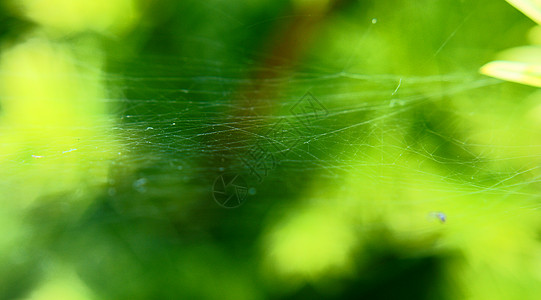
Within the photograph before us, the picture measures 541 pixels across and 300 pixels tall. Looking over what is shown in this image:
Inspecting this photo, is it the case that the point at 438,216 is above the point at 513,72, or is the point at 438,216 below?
below

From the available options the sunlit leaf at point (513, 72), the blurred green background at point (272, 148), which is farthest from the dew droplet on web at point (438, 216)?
the sunlit leaf at point (513, 72)

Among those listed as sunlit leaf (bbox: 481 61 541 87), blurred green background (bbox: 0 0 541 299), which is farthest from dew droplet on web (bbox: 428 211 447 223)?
sunlit leaf (bbox: 481 61 541 87)

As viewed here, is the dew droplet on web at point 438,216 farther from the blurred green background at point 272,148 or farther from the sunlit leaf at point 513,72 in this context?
the sunlit leaf at point 513,72

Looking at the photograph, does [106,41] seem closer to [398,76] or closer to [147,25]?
[147,25]

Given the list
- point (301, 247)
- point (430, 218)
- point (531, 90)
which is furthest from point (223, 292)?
point (531, 90)

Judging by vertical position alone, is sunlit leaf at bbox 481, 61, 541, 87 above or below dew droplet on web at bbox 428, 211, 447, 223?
above

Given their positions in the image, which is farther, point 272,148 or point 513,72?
point 272,148

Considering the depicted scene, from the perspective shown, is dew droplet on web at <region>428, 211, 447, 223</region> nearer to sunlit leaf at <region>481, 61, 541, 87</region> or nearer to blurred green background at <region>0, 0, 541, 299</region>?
blurred green background at <region>0, 0, 541, 299</region>

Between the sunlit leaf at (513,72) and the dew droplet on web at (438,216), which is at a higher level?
the sunlit leaf at (513,72)
